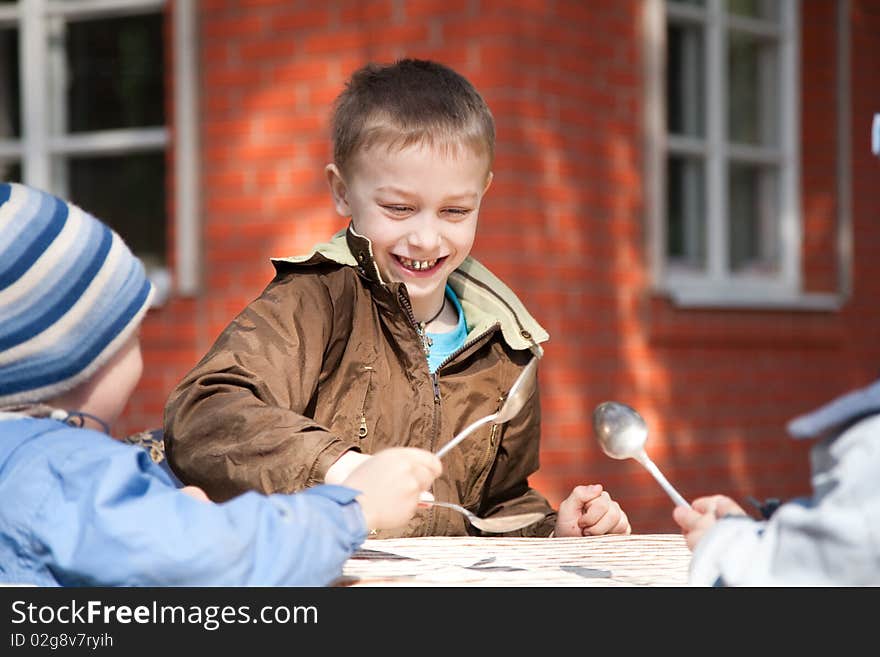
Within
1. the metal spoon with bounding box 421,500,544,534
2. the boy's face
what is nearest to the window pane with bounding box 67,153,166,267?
the boy's face

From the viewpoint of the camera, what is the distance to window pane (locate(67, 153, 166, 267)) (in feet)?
17.8

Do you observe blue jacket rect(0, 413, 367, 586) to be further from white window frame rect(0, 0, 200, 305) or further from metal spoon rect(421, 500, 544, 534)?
white window frame rect(0, 0, 200, 305)

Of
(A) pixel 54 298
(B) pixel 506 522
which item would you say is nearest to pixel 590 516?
(B) pixel 506 522

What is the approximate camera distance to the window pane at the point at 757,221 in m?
6.00

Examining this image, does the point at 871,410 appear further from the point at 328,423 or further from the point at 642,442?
the point at 328,423

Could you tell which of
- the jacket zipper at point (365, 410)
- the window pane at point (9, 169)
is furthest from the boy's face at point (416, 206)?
the window pane at point (9, 169)

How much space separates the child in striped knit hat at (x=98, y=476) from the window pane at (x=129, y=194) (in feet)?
13.3

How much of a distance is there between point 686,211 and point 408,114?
12.2 feet

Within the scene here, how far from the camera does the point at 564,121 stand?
4836mm

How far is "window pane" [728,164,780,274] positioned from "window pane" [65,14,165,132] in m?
2.64

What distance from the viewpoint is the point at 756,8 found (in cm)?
600

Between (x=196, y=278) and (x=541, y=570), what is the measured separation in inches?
150

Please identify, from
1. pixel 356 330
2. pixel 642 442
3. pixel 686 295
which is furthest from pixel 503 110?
pixel 642 442

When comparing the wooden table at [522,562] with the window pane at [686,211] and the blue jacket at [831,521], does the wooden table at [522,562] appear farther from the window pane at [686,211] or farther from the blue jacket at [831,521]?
the window pane at [686,211]
